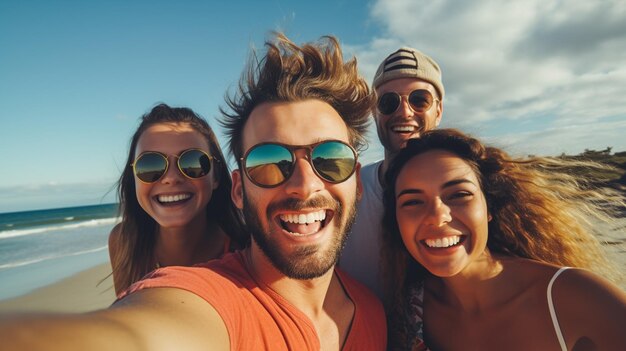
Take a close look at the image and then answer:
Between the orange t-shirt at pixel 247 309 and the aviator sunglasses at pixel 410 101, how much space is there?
2232 millimetres

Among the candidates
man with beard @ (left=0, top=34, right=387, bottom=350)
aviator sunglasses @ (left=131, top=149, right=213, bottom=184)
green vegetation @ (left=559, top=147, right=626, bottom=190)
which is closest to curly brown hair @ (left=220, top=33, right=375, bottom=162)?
man with beard @ (left=0, top=34, right=387, bottom=350)

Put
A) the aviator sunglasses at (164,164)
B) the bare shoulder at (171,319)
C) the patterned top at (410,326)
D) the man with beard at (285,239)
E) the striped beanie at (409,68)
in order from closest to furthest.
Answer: the bare shoulder at (171,319) → the man with beard at (285,239) → the patterned top at (410,326) → the aviator sunglasses at (164,164) → the striped beanie at (409,68)

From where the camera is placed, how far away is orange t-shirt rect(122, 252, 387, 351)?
162 centimetres

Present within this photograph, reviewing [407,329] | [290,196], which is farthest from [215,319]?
[407,329]

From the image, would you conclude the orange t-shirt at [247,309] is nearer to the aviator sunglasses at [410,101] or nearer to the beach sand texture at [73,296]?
the aviator sunglasses at [410,101]

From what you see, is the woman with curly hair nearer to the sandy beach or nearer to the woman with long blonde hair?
the woman with long blonde hair

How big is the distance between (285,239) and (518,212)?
192 cm

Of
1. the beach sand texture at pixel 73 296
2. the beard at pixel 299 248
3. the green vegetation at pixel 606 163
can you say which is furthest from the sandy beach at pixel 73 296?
the green vegetation at pixel 606 163

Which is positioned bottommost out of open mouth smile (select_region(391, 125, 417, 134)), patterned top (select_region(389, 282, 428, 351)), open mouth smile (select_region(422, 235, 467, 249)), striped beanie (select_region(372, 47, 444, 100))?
→ patterned top (select_region(389, 282, 428, 351))

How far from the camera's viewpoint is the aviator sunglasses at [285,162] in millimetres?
2127

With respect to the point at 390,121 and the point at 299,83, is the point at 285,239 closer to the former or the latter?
the point at 299,83

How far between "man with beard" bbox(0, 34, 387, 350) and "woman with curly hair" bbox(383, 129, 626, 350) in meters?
0.47

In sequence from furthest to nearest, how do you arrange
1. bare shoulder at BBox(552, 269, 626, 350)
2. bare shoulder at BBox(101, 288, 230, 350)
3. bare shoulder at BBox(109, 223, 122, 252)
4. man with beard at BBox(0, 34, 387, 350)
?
1. bare shoulder at BBox(109, 223, 122, 252)
2. bare shoulder at BBox(552, 269, 626, 350)
3. man with beard at BBox(0, 34, 387, 350)
4. bare shoulder at BBox(101, 288, 230, 350)

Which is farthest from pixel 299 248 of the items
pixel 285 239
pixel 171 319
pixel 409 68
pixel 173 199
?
pixel 409 68
